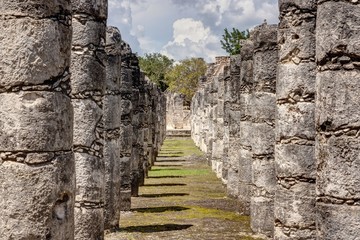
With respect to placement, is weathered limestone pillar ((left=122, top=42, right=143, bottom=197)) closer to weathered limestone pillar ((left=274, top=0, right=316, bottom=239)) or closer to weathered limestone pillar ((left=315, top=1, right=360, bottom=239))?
weathered limestone pillar ((left=274, top=0, right=316, bottom=239))

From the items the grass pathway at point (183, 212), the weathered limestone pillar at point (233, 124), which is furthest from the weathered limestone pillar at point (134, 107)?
the weathered limestone pillar at point (233, 124)

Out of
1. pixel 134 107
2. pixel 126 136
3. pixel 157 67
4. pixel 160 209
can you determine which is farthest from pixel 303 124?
pixel 157 67

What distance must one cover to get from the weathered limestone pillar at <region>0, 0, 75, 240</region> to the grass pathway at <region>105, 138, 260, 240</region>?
17.3 ft

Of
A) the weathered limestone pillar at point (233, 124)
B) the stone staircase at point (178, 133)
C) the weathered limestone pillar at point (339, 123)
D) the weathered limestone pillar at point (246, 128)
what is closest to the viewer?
the weathered limestone pillar at point (339, 123)

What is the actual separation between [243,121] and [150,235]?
3916mm

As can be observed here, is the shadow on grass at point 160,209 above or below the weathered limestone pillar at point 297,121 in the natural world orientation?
below

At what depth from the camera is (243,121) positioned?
1325 cm

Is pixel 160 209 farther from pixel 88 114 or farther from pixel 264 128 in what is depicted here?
pixel 88 114

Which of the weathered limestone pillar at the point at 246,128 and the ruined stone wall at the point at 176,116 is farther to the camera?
the ruined stone wall at the point at 176,116

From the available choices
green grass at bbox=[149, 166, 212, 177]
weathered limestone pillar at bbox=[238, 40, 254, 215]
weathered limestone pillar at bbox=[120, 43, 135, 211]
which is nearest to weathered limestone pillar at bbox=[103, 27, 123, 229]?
weathered limestone pillar at bbox=[120, 43, 135, 211]

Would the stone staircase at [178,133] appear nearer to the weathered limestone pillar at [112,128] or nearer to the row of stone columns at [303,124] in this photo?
the row of stone columns at [303,124]

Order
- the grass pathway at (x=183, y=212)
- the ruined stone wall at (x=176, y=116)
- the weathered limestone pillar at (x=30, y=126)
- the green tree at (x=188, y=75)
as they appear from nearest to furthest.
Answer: the weathered limestone pillar at (x=30, y=126)
the grass pathway at (x=183, y=212)
the ruined stone wall at (x=176, y=116)
the green tree at (x=188, y=75)

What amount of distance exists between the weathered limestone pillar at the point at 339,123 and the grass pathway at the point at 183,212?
476cm

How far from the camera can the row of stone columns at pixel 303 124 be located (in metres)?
5.54
